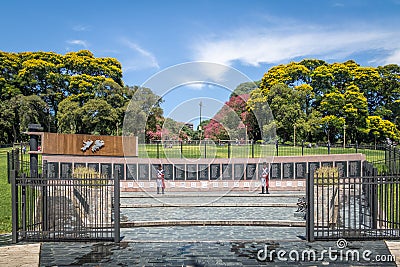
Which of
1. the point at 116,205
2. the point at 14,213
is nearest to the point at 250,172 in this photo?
the point at 116,205

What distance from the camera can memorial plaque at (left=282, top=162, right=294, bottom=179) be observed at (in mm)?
A: 22062

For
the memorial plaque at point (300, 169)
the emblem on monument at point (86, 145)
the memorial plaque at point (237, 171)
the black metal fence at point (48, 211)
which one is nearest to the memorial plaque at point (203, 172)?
the memorial plaque at point (237, 171)

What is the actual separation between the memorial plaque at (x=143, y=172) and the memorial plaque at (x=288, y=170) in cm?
790

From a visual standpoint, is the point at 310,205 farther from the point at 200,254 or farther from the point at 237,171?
the point at 237,171

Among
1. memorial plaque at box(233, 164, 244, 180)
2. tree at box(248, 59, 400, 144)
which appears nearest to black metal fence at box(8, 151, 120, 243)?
memorial plaque at box(233, 164, 244, 180)

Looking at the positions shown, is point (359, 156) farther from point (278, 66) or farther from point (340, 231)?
point (278, 66)

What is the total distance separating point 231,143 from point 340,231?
1384cm

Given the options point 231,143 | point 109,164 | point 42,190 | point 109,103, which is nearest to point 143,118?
point 109,164

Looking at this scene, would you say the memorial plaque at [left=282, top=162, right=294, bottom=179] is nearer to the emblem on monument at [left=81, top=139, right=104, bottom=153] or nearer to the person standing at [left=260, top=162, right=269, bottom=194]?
the person standing at [left=260, top=162, right=269, bottom=194]

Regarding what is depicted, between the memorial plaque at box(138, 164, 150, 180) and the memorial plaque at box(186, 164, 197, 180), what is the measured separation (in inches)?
90.2

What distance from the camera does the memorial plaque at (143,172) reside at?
71.1 feet

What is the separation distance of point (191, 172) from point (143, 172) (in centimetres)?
276

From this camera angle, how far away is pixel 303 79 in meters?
45.7

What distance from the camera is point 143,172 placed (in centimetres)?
2177
